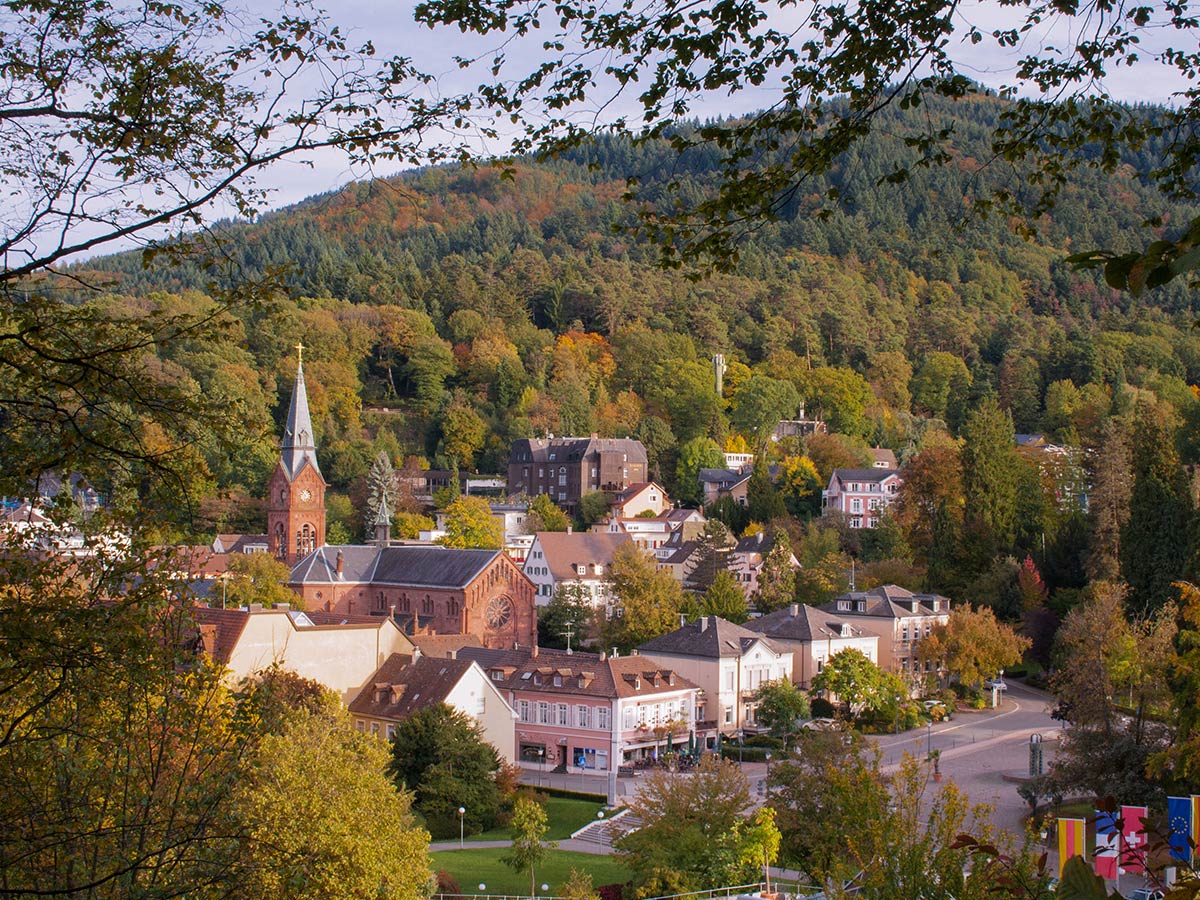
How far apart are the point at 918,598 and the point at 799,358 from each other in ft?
184

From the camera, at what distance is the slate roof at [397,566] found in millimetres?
60938

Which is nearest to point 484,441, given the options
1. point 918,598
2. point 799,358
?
point 799,358

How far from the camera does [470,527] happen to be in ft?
246

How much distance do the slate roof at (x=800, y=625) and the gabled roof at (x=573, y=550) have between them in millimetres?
13874

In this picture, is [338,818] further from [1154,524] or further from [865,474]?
[865,474]

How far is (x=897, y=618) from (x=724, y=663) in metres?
9.64

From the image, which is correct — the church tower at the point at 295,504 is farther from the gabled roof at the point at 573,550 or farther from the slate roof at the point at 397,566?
the gabled roof at the point at 573,550

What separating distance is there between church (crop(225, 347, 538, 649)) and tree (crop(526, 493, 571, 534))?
14132mm

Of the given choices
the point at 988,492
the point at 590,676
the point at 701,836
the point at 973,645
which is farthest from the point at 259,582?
the point at 701,836

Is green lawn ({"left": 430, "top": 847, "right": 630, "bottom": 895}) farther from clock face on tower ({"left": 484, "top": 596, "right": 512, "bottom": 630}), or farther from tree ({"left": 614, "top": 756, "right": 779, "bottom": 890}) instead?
clock face on tower ({"left": 484, "top": 596, "right": 512, "bottom": 630})

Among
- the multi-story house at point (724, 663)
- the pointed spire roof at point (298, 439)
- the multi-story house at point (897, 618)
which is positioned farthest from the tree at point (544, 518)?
the multi-story house at point (724, 663)

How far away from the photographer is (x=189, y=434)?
7.92m

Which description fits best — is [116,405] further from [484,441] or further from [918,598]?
[484,441]

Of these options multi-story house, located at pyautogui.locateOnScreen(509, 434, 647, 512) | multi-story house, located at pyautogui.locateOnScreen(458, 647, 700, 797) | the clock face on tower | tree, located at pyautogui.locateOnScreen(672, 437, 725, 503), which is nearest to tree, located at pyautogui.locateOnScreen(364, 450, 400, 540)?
multi-story house, located at pyautogui.locateOnScreen(509, 434, 647, 512)
